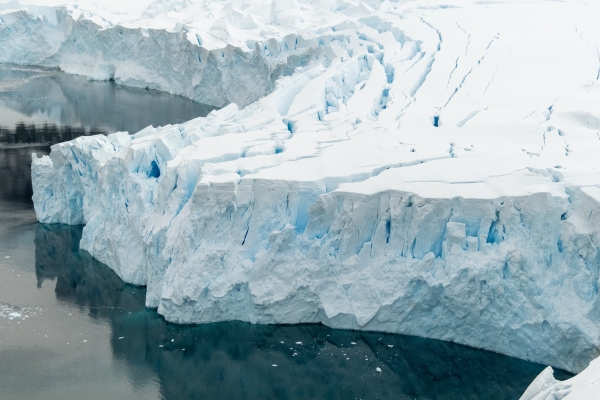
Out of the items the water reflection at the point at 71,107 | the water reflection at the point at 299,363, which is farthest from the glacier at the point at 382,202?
the water reflection at the point at 71,107

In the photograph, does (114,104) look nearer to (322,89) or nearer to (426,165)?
(322,89)

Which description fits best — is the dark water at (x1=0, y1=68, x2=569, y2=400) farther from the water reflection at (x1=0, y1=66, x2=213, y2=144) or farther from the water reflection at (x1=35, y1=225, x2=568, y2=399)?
the water reflection at (x1=0, y1=66, x2=213, y2=144)

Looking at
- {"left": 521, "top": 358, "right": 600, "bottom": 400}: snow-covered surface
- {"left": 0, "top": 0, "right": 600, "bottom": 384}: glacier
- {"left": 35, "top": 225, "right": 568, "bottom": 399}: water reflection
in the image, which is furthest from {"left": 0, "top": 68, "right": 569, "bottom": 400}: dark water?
{"left": 521, "top": 358, "right": 600, "bottom": 400}: snow-covered surface

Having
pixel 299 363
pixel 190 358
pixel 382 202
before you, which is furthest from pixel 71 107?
pixel 299 363

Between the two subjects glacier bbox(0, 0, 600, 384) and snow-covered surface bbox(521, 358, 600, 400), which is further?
glacier bbox(0, 0, 600, 384)

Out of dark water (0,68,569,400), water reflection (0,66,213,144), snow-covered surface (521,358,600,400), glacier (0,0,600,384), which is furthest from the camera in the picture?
water reflection (0,66,213,144)

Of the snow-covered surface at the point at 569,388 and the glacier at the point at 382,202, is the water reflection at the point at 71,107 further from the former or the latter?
the snow-covered surface at the point at 569,388

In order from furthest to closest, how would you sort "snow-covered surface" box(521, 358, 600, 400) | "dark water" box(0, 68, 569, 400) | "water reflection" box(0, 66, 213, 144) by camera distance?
"water reflection" box(0, 66, 213, 144) → "dark water" box(0, 68, 569, 400) → "snow-covered surface" box(521, 358, 600, 400)

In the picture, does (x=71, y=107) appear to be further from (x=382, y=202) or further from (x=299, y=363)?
(x=299, y=363)
